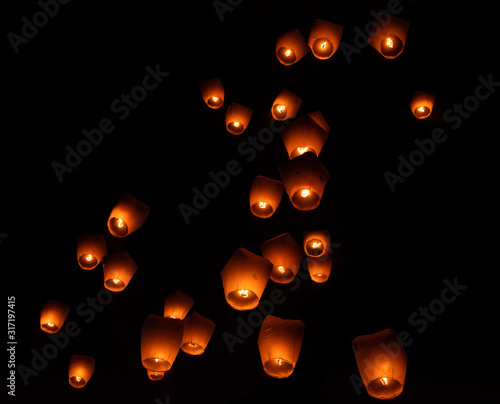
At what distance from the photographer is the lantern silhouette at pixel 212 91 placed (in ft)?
11.7

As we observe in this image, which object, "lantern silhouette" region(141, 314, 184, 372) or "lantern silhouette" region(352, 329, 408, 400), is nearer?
"lantern silhouette" region(352, 329, 408, 400)

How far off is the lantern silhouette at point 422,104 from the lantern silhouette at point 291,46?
951 mm

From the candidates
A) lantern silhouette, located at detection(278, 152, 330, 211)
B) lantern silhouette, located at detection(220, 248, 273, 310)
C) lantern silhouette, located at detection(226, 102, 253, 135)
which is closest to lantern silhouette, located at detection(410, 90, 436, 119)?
lantern silhouette, located at detection(226, 102, 253, 135)

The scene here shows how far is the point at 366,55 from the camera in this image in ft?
12.8

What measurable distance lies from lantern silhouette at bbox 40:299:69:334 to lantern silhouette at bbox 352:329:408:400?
2.04 m

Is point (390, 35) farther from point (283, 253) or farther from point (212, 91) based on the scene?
point (283, 253)

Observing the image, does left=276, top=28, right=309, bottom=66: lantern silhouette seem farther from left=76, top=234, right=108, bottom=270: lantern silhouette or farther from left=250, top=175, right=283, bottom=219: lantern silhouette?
left=76, top=234, right=108, bottom=270: lantern silhouette

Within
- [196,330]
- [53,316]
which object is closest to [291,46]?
[196,330]

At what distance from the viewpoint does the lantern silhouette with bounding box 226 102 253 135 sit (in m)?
3.37

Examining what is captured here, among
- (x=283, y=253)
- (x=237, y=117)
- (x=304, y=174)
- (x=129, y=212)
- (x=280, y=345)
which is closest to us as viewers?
(x=280, y=345)

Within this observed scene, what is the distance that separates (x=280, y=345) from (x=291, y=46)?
2.33 meters

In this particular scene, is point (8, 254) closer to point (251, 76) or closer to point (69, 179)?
point (69, 179)

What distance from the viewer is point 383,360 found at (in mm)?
1873

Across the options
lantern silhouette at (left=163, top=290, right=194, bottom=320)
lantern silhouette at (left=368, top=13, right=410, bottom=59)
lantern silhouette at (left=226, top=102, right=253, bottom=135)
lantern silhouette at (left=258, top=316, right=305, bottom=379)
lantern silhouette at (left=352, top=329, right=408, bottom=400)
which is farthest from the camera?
lantern silhouette at (left=226, top=102, right=253, bottom=135)
